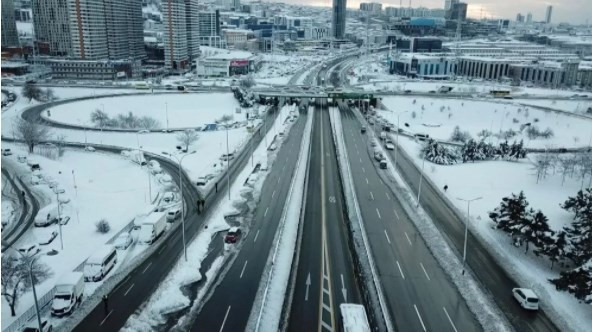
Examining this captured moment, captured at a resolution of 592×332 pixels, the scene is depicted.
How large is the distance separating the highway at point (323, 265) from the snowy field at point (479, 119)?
40.2m

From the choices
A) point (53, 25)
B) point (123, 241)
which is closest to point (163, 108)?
point (123, 241)

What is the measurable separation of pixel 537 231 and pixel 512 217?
2366 mm

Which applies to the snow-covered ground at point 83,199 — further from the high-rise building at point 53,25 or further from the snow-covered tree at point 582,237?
the high-rise building at point 53,25

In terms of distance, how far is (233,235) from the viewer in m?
32.2

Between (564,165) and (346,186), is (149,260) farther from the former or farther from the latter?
(564,165)

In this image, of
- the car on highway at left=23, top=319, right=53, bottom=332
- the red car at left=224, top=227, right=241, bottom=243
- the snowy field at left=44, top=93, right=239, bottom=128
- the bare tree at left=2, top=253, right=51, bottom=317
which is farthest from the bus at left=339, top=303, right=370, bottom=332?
the snowy field at left=44, top=93, right=239, bottom=128

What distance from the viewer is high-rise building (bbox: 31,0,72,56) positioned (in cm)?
A: 14438

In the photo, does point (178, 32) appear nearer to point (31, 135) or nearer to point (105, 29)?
point (105, 29)

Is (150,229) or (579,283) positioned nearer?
(579,283)

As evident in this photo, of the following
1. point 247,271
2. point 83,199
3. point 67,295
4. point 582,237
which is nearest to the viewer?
point 67,295

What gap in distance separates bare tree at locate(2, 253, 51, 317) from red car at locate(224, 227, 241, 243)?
1134 cm

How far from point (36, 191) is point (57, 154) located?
13.8 m

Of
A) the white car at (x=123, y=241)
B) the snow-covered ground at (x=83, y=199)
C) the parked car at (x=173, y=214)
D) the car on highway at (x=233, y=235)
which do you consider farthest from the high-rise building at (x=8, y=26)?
the car on highway at (x=233, y=235)

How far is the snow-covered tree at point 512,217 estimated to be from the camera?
103 feet
